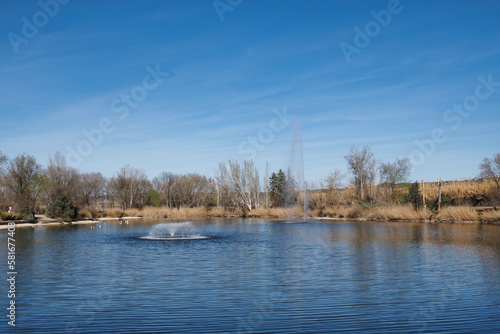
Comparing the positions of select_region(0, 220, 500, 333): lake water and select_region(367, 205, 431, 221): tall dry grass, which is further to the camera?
select_region(367, 205, 431, 221): tall dry grass

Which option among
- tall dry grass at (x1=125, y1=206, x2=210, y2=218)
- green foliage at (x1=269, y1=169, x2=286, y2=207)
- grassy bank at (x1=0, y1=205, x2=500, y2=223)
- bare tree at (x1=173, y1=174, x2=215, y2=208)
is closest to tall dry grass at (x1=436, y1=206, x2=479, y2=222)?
grassy bank at (x1=0, y1=205, x2=500, y2=223)

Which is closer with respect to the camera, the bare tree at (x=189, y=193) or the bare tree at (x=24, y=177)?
the bare tree at (x=24, y=177)

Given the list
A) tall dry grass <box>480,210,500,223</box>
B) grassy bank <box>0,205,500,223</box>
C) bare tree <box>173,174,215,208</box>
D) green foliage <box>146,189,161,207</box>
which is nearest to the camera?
tall dry grass <box>480,210,500,223</box>

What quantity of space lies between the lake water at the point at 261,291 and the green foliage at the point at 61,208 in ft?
109

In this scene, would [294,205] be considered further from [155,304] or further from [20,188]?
[155,304]

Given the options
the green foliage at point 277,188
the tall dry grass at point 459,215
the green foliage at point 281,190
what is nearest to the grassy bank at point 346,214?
the tall dry grass at point 459,215

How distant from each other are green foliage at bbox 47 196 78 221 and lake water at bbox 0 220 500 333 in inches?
1313

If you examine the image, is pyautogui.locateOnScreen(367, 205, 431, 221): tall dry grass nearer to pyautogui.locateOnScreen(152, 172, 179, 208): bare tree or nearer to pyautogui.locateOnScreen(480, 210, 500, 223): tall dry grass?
pyautogui.locateOnScreen(480, 210, 500, 223): tall dry grass

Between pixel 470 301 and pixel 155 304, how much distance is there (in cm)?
750

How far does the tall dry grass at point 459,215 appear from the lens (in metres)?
38.6

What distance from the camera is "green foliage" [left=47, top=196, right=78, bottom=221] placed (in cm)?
5141

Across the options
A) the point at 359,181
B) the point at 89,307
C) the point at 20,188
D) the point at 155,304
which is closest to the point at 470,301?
the point at 155,304

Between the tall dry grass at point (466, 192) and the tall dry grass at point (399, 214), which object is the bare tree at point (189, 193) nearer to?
the tall dry grass at point (399, 214)

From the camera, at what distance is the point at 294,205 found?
202 feet
